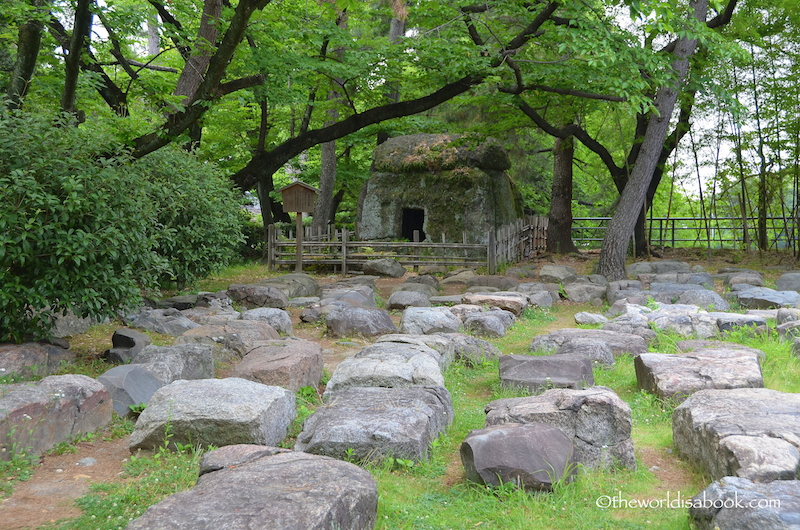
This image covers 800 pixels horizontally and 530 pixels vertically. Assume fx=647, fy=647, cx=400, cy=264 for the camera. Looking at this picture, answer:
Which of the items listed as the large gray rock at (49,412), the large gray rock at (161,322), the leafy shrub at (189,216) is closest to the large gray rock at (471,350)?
the large gray rock at (161,322)

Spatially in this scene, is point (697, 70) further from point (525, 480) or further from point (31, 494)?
point (31, 494)

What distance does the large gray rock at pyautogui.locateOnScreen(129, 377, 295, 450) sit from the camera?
4156 mm

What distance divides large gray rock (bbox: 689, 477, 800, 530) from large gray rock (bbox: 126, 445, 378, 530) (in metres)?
1.53

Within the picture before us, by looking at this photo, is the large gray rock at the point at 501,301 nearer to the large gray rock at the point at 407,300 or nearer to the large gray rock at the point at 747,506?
the large gray rock at the point at 407,300

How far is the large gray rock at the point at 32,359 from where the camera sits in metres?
5.21

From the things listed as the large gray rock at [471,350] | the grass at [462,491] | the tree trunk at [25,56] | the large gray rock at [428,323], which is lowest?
the grass at [462,491]

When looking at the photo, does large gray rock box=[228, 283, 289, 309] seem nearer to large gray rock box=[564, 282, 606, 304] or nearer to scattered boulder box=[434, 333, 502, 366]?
scattered boulder box=[434, 333, 502, 366]

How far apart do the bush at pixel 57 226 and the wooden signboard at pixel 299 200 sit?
9613 millimetres

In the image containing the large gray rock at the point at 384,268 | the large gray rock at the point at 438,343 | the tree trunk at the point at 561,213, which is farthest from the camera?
the tree trunk at the point at 561,213

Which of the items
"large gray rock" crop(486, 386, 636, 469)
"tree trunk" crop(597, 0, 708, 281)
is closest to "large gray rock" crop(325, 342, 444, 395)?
"large gray rock" crop(486, 386, 636, 469)

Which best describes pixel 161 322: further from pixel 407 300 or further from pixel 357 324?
pixel 407 300

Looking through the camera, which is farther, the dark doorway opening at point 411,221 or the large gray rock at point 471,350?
the dark doorway opening at point 411,221

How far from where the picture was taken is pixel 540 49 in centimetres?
1661

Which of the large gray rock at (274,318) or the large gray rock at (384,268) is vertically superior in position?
the large gray rock at (384,268)
